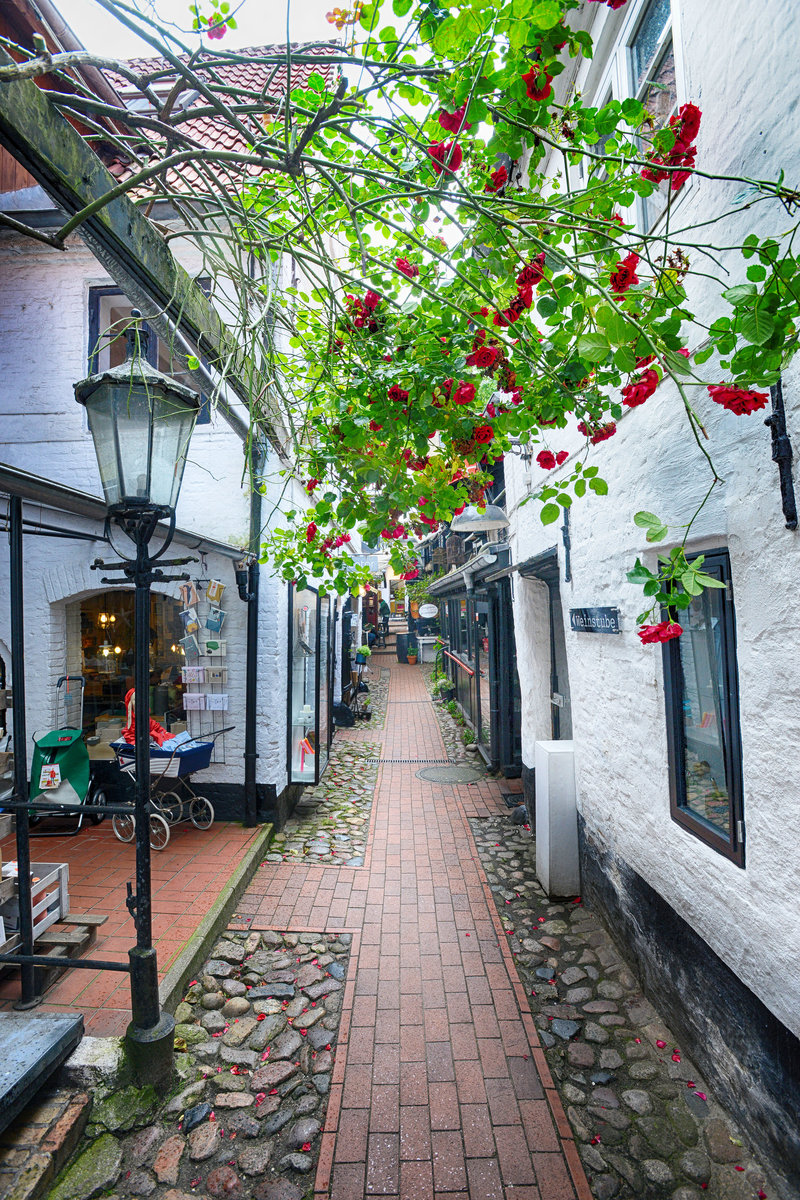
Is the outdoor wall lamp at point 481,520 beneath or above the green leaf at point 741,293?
above

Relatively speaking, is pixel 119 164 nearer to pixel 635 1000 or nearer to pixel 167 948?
pixel 167 948

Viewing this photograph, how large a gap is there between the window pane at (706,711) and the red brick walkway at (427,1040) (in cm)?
159

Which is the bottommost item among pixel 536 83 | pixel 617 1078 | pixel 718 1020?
pixel 617 1078

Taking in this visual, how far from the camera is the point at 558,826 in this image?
446 cm

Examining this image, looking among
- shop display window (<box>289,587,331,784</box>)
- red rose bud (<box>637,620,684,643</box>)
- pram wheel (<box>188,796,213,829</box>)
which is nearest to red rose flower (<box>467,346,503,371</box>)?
red rose bud (<box>637,620,684,643</box>)

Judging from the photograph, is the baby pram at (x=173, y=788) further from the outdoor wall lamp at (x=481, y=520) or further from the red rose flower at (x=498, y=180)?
the red rose flower at (x=498, y=180)

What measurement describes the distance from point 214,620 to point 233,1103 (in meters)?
3.74

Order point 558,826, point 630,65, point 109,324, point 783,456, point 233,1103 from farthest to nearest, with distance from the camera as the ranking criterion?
1. point 109,324
2. point 558,826
3. point 630,65
4. point 233,1103
5. point 783,456

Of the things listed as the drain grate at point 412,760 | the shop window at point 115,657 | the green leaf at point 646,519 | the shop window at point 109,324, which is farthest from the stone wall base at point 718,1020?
the shop window at point 109,324

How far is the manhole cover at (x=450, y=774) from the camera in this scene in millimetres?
7527

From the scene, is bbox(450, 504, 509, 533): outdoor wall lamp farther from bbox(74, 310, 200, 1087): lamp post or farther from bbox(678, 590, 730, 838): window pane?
bbox(74, 310, 200, 1087): lamp post

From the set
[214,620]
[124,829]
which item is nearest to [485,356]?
[214,620]

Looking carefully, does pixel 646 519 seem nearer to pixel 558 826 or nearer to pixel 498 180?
pixel 498 180

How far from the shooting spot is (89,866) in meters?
4.79
